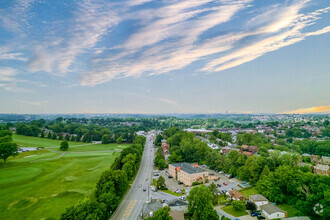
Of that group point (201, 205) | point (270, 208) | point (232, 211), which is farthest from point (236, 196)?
point (201, 205)

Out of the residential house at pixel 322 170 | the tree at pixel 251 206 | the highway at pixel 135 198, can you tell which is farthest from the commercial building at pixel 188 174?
the residential house at pixel 322 170

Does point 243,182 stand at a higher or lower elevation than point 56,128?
lower

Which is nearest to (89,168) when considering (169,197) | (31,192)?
(31,192)

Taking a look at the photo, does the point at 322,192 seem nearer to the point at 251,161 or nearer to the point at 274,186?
the point at 274,186

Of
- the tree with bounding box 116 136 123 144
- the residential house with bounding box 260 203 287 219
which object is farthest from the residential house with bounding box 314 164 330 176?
the tree with bounding box 116 136 123 144

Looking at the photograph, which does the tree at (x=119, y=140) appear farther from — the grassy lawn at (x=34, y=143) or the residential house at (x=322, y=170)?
the residential house at (x=322, y=170)
